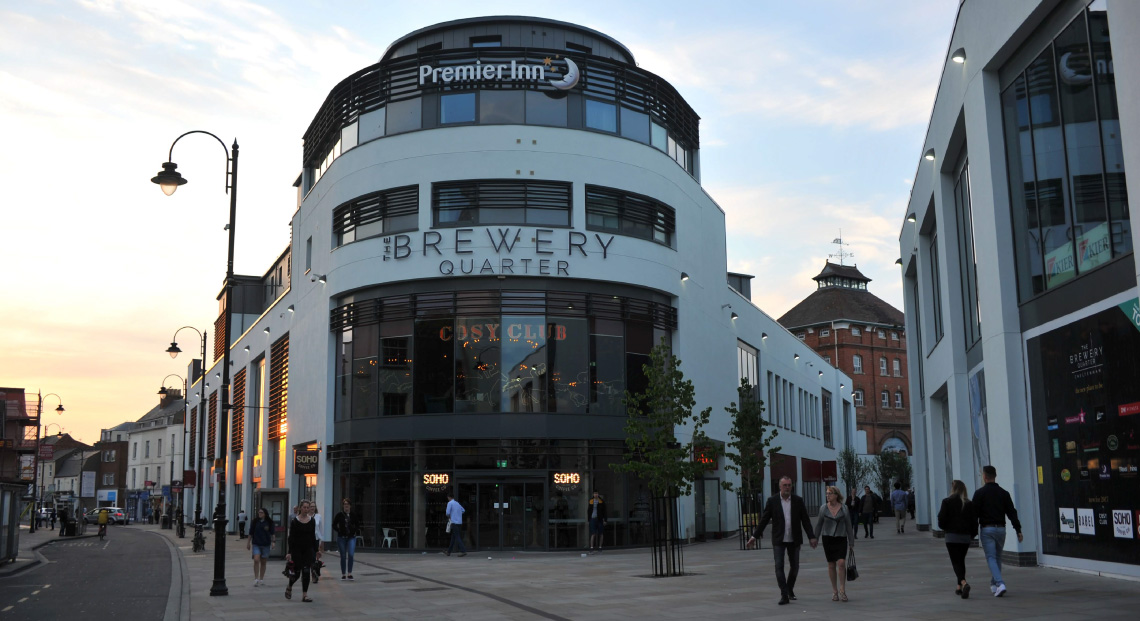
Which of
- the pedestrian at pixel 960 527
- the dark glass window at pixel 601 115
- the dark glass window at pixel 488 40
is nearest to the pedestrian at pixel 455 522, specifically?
the dark glass window at pixel 601 115

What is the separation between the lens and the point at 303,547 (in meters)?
16.9

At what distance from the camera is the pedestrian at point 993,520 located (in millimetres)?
13797

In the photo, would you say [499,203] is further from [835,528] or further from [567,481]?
[835,528]

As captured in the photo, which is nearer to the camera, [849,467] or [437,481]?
[437,481]

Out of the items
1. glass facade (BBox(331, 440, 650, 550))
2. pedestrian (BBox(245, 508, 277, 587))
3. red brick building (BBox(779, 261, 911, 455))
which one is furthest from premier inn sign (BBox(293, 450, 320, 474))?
red brick building (BBox(779, 261, 911, 455))

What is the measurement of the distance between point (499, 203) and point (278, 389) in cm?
1744

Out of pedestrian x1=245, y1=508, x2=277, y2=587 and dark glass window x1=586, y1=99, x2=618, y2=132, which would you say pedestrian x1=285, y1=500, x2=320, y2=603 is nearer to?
pedestrian x1=245, y1=508, x2=277, y2=587

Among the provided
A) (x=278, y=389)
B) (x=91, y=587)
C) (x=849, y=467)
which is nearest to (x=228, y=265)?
(x=91, y=587)

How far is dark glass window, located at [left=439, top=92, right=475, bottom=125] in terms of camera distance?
106ft

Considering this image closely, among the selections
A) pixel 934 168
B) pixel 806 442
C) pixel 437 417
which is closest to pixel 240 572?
pixel 437 417

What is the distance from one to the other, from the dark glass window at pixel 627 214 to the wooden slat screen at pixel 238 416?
2775cm

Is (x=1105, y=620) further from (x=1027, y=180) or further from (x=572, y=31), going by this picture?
(x=572, y=31)

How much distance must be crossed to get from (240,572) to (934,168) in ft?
68.0

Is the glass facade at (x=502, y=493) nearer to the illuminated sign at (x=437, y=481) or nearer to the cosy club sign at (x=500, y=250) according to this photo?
the illuminated sign at (x=437, y=481)
